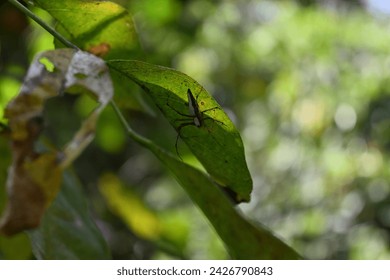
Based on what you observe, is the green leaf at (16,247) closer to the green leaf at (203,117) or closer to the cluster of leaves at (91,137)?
the cluster of leaves at (91,137)

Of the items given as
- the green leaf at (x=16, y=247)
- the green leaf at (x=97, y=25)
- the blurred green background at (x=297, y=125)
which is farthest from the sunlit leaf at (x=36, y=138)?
the blurred green background at (x=297, y=125)

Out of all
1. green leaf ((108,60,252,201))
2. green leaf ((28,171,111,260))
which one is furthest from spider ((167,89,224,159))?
green leaf ((28,171,111,260))

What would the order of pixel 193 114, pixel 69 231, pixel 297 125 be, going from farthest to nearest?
pixel 297 125
pixel 69 231
pixel 193 114

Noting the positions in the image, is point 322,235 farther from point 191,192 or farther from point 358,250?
point 191,192

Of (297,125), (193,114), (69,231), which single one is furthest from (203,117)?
(297,125)

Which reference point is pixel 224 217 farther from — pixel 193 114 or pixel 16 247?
pixel 16 247
